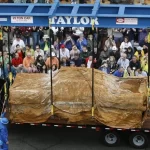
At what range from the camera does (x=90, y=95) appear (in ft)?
40.5

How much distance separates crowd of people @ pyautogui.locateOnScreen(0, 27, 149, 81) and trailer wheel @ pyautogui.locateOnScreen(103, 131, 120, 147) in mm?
3538

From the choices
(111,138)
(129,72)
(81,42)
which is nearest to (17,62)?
(81,42)

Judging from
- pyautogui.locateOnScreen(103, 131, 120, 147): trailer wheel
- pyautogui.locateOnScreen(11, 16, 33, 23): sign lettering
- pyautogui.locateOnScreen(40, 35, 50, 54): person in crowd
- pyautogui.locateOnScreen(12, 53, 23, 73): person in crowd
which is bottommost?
pyautogui.locateOnScreen(103, 131, 120, 147): trailer wheel

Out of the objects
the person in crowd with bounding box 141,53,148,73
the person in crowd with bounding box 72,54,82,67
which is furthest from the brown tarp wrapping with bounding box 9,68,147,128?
the person in crowd with bounding box 72,54,82,67

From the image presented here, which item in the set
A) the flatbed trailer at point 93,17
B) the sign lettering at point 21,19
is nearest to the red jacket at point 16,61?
the flatbed trailer at point 93,17

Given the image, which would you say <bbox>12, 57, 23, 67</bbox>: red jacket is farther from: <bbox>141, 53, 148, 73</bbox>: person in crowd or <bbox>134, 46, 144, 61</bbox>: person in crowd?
<bbox>141, 53, 148, 73</bbox>: person in crowd

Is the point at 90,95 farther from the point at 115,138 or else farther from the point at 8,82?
the point at 8,82

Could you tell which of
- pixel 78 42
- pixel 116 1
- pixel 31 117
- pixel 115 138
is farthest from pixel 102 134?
pixel 116 1

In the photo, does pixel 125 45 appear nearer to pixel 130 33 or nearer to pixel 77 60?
pixel 130 33

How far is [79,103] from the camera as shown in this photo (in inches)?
486

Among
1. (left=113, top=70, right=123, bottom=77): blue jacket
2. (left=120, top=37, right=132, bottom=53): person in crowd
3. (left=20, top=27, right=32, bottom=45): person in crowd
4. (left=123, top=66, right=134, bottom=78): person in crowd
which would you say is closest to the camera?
(left=113, top=70, right=123, bottom=77): blue jacket

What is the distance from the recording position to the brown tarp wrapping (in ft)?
40.1

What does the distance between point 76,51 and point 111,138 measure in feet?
18.2

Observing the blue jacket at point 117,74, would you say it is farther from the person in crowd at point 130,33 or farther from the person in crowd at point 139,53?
the person in crowd at point 130,33
